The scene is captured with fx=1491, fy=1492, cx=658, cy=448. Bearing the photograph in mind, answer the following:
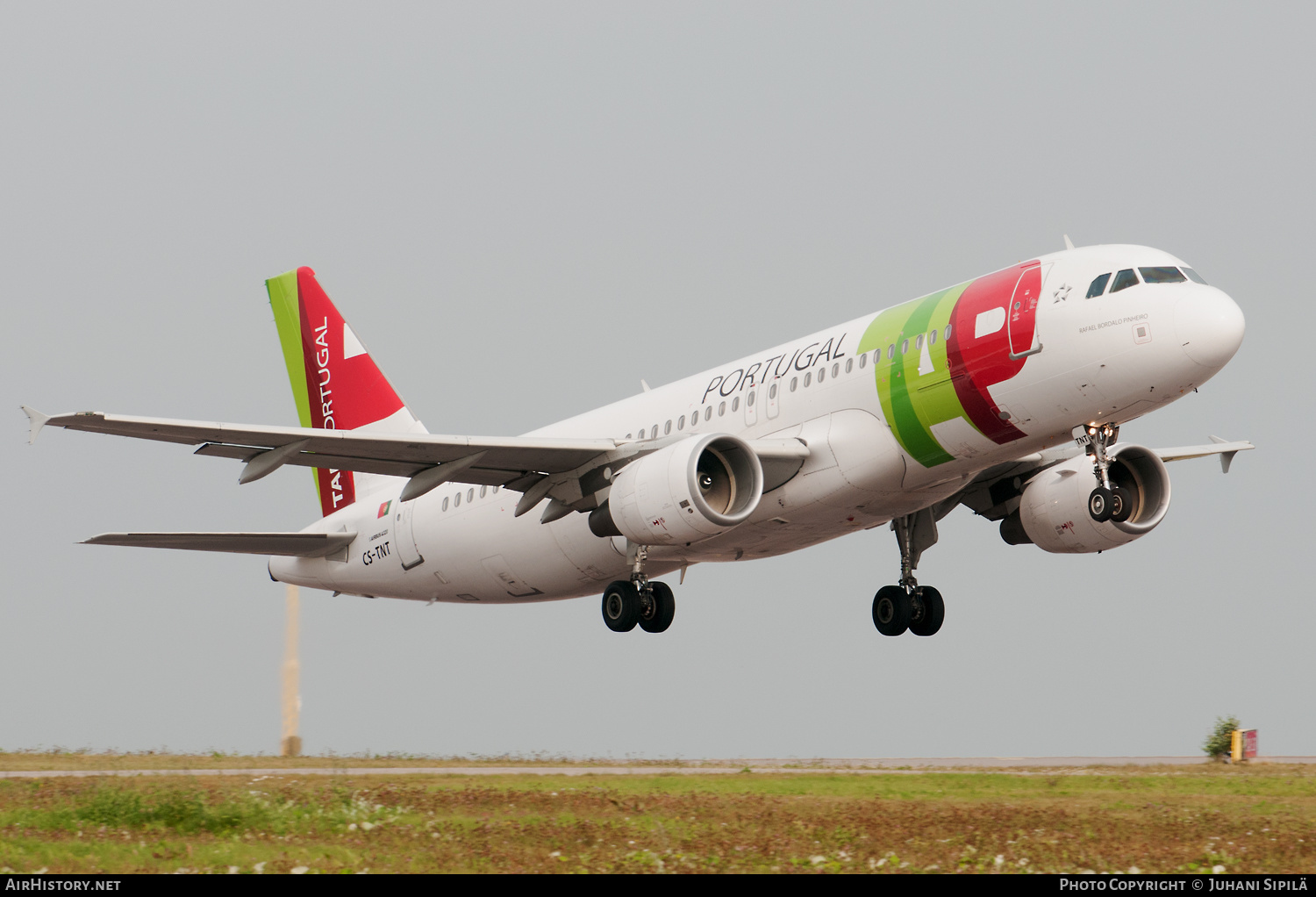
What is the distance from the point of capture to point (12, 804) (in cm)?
1733

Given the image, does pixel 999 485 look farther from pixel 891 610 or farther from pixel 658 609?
pixel 658 609

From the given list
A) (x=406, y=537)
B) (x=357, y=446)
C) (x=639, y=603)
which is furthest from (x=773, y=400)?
(x=406, y=537)

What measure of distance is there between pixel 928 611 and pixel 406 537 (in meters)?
11.2

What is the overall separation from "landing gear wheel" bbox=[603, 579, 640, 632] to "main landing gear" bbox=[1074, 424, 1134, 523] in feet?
27.8

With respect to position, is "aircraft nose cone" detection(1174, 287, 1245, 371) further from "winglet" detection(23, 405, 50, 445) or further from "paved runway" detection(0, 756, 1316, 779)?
"winglet" detection(23, 405, 50, 445)

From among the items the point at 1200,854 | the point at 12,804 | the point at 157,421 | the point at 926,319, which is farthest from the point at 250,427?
the point at 1200,854

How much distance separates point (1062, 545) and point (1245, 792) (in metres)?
8.26

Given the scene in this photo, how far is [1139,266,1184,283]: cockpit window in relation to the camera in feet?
73.7

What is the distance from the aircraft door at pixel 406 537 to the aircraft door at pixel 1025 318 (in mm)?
14305

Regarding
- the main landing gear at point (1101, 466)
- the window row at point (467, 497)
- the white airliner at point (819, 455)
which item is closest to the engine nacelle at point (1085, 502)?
the white airliner at point (819, 455)

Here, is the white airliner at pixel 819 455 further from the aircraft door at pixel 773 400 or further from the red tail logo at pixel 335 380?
the red tail logo at pixel 335 380

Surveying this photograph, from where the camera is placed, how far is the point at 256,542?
33031 mm

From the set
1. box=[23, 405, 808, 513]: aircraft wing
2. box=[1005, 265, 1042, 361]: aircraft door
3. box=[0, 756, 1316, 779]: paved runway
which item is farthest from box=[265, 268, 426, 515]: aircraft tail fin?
box=[1005, 265, 1042, 361]: aircraft door

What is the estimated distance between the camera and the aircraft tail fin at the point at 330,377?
118 ft
